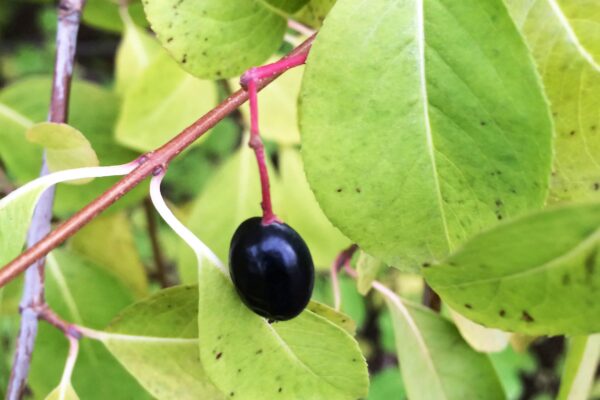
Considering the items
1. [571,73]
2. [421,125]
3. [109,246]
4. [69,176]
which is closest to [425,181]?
[421,125]

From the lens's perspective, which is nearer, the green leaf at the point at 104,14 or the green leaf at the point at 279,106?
the green leaf at the point at 279,106

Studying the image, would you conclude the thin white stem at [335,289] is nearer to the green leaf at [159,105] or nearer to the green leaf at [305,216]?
the green leaf at [305,216]

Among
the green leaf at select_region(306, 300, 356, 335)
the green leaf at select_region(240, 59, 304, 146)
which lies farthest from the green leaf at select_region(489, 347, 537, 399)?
the green leaf at select_region(306, 300, 356, 335)

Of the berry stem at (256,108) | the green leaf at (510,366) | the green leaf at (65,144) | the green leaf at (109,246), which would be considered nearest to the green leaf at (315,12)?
the berry stem at (256,108)

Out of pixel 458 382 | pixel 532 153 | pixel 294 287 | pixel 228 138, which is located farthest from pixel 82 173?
pixel 228 138

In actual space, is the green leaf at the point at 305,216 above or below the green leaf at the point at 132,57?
below

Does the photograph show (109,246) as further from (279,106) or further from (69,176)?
(69,176)

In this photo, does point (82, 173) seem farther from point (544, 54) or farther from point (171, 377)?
point (544, 54)
